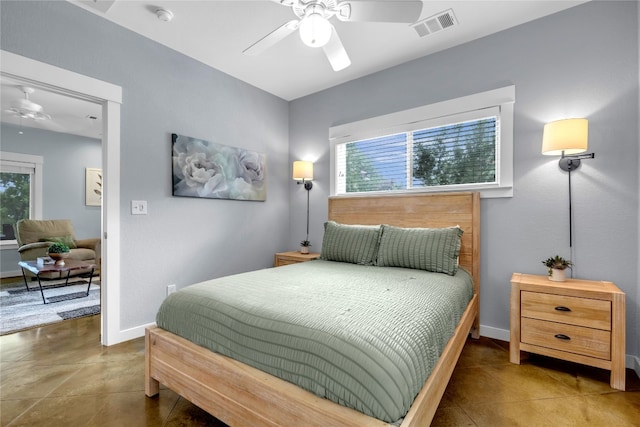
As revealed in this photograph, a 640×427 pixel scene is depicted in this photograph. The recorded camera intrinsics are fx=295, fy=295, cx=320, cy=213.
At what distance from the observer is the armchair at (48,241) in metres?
4.51

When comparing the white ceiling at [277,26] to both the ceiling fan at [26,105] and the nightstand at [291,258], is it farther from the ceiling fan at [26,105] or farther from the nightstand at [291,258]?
the ceiling fan at [26,105]

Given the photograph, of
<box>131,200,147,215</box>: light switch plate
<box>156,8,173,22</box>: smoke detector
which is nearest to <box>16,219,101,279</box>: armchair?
<box>131,200,147,215</box>: light switch plate

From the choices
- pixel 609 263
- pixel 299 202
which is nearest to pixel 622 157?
pixel 609 263

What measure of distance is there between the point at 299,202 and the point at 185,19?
7.52 feet

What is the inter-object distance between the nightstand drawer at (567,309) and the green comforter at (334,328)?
0.50 meters

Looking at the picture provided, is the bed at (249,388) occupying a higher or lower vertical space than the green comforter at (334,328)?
lower

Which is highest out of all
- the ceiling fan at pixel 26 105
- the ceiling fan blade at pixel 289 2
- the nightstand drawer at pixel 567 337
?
the ceiling fan at pixel 26 105

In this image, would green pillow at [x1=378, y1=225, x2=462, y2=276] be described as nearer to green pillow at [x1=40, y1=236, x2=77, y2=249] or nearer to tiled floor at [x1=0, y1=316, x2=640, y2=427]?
tiled floor at [x1=0, y1=316, x2=640, y2=427]

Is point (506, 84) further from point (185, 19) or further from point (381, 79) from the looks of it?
point (185, 19)

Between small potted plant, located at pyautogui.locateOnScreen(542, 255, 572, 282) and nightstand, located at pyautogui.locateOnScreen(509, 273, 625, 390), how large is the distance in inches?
1.9

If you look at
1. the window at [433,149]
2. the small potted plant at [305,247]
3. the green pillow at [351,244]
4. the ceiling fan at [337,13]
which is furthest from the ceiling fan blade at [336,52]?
the small potted plant at [305,247]

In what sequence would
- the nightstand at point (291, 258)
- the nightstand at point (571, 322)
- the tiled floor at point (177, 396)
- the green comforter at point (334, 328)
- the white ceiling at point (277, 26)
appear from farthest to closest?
the nightstand at point (291, 258), the white ceiling at point (277, 26), the nightstand at point (571, 322), the tiled floor at point (177, 396), the green comforter at point (334, 328)

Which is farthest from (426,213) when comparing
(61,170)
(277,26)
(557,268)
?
(61,170)

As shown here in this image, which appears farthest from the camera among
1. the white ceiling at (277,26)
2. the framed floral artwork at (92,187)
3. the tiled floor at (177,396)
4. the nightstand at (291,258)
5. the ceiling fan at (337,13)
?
the framed floral artwork at (92,187)
